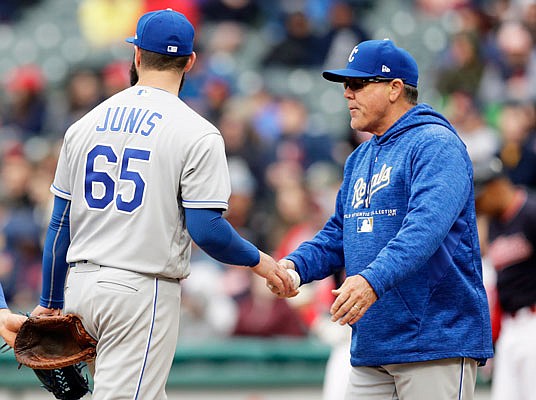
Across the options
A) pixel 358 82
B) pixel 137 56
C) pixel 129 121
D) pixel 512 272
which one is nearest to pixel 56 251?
pixel 129 121

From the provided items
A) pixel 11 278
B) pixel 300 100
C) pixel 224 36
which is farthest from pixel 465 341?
pixel 224 36

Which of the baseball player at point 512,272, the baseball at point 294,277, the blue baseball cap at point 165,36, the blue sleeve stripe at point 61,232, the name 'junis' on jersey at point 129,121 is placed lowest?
the baseball player at point 512,272

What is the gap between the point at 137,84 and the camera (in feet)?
15.0

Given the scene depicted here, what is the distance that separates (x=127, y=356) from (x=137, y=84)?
45.3 inches

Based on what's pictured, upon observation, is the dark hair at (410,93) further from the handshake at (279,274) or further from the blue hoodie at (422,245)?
the handshake at (279,274)

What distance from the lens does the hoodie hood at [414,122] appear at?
15.1 ft

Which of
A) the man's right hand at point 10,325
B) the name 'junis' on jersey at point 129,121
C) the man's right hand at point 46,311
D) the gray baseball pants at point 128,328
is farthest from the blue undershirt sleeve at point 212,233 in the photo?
the man's right hand at point 10,325

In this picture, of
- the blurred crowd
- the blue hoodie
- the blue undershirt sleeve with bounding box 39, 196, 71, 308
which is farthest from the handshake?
the blurred crowd

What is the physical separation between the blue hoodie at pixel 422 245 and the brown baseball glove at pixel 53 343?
1.17 meters

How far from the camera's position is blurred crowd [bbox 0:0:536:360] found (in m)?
8.98

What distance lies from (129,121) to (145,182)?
27 centimetres

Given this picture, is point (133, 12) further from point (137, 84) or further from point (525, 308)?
point (137, 84)

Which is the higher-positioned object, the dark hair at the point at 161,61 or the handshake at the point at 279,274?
the dark hair at the point at 161,61

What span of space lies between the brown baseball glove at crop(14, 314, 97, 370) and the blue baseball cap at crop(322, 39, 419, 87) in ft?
5.11
